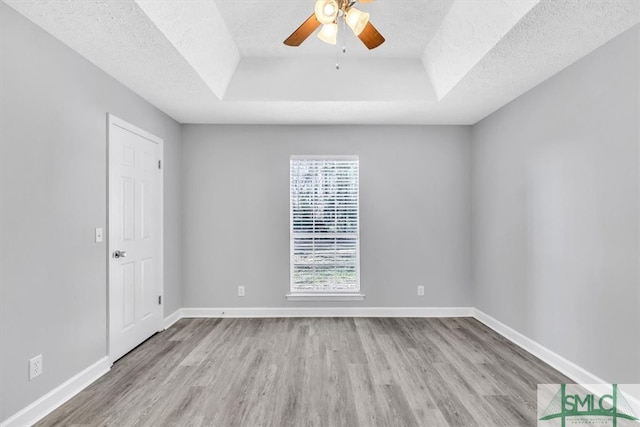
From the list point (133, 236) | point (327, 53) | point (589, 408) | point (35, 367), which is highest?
point (327, 53)

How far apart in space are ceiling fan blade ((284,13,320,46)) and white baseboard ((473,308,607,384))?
3.13 metres

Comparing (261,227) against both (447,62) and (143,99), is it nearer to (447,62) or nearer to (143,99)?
(143,99)

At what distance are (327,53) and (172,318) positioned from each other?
352cm

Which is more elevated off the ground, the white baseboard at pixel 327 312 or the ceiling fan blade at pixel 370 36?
the ceiling fan blade at pixel 370 36

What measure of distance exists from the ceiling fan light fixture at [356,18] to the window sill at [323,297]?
3.19 meters

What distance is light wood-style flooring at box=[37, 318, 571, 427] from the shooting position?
2.18 m

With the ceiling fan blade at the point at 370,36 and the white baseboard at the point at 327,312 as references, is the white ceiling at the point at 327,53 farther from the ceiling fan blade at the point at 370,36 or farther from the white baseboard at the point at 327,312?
the white baseboard at the point at 327,312

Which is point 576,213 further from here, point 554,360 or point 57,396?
point 57,396

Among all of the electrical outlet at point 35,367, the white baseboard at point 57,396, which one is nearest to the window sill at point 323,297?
the white baseboard at point 57,396

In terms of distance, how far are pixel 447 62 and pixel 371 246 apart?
231 centimetres

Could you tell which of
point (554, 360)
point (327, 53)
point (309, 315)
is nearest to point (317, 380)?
point (309, 315)

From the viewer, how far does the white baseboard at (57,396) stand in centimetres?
202

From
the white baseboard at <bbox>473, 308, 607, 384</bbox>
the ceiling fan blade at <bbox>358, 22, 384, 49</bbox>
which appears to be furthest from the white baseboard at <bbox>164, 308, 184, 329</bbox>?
the white baseboard at <bbox>473, 308, 607, 384</bbox>

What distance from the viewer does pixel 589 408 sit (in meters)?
2.28
